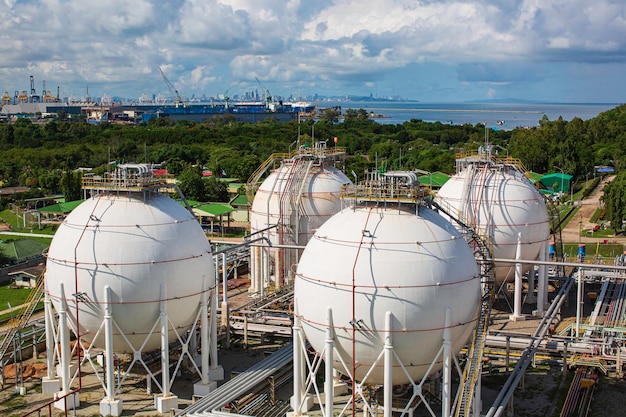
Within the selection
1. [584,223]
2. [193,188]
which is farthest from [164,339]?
[193,188]

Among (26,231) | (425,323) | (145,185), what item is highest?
(145,185)

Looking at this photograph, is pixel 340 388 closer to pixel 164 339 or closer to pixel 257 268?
pixel 164 339

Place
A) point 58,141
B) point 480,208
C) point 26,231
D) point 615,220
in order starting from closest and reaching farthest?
point 480,208
point 615,220
point 26,231
point 58,141

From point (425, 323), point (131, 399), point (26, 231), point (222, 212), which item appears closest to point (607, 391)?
point (425, 323)

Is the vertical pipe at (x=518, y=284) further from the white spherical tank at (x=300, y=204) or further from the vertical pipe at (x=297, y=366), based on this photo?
the vertical pipe at (x=297, y=366)

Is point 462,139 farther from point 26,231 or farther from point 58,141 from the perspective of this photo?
point 26,231
